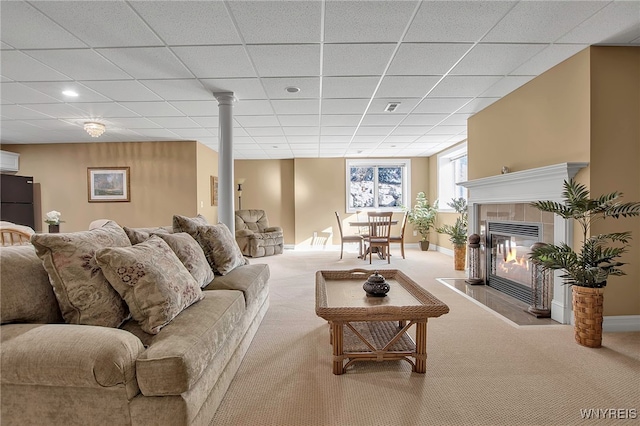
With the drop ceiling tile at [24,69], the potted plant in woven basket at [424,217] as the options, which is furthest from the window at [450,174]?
the drop ceiling tile at [24,69]

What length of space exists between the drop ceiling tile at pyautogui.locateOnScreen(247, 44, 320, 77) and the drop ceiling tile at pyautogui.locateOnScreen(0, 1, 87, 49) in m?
1.39

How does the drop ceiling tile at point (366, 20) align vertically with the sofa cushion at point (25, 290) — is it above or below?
above

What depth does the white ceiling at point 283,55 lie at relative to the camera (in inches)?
83.6

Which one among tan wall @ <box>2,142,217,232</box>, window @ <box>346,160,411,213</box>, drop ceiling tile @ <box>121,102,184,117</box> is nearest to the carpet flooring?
drop ceiling tile @ <box>121,102,184,117</box>

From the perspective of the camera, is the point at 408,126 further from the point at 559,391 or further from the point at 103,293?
the point at 103,293

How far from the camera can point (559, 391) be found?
5.84ft

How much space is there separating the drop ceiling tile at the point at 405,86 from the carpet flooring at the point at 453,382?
7.98 ft

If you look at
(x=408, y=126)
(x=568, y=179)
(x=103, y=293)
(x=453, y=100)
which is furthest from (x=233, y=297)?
(x=408, y=126)

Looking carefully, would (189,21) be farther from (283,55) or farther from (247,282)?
(247,282)

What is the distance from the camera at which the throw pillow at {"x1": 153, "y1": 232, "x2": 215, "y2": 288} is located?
216 cm

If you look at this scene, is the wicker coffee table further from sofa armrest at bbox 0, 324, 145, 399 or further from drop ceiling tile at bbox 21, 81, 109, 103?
drop ceiling tile at bbox 21, 81, 109, 103

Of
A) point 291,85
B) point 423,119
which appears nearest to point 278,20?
point 291,85

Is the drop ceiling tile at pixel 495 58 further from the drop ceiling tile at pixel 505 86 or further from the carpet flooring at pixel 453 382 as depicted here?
the carpet flooring at pixel 453 382

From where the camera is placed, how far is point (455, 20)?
2225 millimetres
